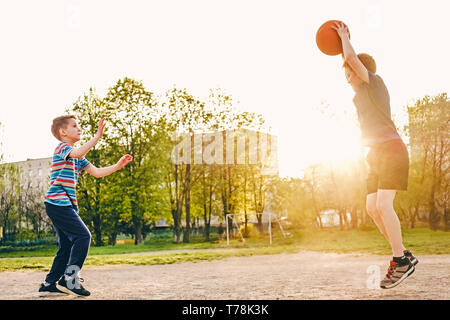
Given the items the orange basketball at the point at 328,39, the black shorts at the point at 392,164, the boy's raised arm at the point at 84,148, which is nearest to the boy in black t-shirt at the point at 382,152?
the black shorts at the point at 392,164

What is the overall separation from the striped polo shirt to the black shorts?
3026 mm

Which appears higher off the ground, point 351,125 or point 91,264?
point 351,125

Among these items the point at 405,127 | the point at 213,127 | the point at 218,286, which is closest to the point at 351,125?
the point at 405,127

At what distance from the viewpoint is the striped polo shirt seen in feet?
14.5

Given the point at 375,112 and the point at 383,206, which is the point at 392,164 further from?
the point at 375,112

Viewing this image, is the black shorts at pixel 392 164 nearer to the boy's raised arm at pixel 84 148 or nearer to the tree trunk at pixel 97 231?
the boy's raised arm at pixel 84 148

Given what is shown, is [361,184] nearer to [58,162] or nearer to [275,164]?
[275,164]

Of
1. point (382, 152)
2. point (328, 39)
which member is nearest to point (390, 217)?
point (382, 152)

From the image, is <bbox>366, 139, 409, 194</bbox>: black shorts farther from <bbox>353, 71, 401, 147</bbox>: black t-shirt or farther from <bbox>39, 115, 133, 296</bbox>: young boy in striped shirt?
<bbox>39, 115, 133, 296</bbox>: young boy in striped shirt

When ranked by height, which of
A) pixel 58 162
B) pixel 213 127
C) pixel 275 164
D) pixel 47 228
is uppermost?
pixel 213 127

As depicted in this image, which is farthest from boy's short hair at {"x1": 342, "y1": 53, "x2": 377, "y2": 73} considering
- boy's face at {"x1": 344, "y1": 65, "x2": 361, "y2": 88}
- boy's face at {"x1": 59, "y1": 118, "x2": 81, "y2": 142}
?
boy's face at {"x1": 59, "y1": 118, "x2": 81, "y2": 142}

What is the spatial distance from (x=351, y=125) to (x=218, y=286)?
21871 mm
